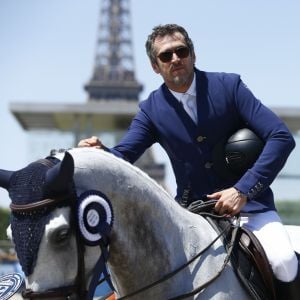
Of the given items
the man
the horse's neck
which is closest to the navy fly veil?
the horse's neck

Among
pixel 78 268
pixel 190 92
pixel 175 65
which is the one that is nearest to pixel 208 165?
pixel 190 92

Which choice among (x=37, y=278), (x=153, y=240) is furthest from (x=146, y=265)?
(x=37, y=278)

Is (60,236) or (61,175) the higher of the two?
(61,175)

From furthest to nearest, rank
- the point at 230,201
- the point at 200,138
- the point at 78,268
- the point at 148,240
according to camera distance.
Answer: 1. the point at 200,138
2. the point at 230,201
3. the point at 148,240
4. the point at 78,268

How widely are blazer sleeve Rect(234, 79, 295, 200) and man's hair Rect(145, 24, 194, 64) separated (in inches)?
19.5

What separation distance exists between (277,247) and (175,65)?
4.32 feet

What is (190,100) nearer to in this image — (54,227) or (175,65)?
(175,65)

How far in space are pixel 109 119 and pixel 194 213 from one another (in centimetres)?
2822

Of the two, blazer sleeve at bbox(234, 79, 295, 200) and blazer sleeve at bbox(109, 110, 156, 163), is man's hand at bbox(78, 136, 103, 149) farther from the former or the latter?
blazer sleeve at bbox(234, 79, 295, 200)

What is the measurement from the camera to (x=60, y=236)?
3.51 m

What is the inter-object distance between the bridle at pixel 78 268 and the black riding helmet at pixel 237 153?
1.35m

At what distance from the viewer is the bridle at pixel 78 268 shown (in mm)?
3473

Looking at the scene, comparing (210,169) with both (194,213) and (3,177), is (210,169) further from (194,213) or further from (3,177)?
(3,177)

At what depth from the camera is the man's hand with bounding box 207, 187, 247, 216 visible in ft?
14.4
